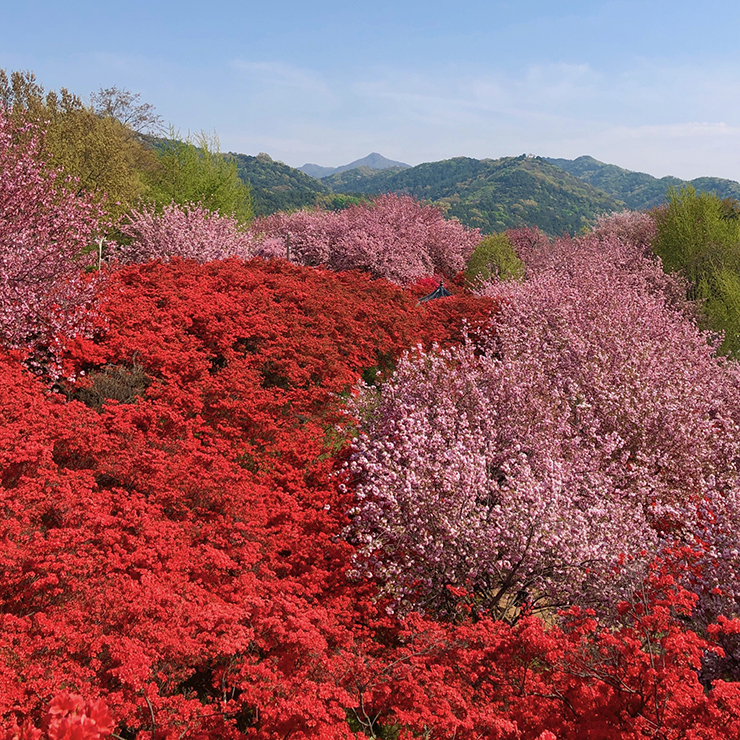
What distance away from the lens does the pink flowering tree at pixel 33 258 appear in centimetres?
1063

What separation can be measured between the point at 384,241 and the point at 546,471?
27.8m

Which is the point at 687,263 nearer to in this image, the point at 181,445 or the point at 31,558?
the point at 181,445

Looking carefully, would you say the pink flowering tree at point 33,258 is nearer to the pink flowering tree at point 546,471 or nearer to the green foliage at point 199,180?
the pink flowering tree at point 546,471

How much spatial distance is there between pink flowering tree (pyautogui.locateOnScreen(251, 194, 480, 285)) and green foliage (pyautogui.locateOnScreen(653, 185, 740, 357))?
1512cm

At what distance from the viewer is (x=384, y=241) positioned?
112ft

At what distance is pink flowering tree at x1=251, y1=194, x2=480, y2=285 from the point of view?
3375 cm

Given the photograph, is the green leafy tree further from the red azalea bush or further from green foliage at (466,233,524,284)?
green foliage at (466,233,524,284)

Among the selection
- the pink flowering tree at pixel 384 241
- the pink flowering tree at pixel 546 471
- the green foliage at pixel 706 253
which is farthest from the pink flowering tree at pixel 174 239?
the green foliage at pixel 706 253

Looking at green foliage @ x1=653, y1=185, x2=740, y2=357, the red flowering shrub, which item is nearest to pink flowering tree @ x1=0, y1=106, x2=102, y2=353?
the red flowering shrub

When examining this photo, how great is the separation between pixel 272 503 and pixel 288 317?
8109 mm

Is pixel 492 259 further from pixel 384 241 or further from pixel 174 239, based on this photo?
pixel 174 239

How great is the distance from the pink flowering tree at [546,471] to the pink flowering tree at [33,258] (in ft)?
23.7

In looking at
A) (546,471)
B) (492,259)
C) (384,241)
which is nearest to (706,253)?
(492,259)

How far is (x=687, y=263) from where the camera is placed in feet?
91.1
